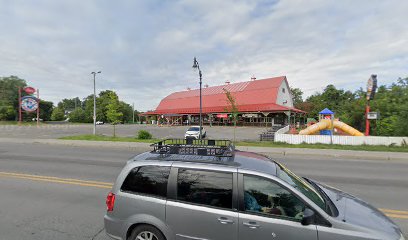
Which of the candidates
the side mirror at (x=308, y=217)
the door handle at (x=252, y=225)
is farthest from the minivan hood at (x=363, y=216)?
the door handle at (x=252, y=225)

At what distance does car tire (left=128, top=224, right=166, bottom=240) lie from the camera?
3233 millimetres

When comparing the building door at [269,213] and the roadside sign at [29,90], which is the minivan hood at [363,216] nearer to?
the building door at [269,213]

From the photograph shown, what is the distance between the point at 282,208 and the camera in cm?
292

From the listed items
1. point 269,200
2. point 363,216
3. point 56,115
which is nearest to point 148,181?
point 269,200

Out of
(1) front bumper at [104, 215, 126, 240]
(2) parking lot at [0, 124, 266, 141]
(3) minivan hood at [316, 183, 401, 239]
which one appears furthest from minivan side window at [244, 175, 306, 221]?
(2) parking lot at [0, 124, 266, 141]

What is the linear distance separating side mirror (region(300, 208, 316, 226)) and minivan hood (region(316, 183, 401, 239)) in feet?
1.23

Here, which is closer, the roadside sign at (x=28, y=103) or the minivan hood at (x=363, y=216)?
the minivan hood at (x=363, y=216)

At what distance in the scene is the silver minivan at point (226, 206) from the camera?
276 centimetres

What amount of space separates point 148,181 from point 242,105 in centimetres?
4201

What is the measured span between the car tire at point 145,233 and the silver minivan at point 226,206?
0.04 ft

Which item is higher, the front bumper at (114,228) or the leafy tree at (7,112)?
the leafy tree at (7,112)

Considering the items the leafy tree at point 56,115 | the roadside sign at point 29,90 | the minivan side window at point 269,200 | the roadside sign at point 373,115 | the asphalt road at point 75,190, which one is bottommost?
the asphalt road at point 75,190

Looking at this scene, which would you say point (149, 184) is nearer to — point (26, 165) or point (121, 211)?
point (121, 211)

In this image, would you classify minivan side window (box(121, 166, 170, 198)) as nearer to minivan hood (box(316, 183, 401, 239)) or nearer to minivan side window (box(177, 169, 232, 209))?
minivan side window (box(177, 169, 232, 209))
